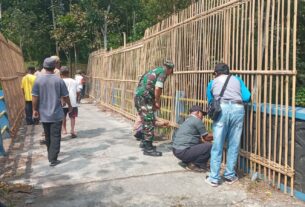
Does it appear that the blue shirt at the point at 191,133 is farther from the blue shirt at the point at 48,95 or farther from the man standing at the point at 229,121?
the blue shirt at the point at 48,95

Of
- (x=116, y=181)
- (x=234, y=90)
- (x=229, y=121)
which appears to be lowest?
(x=116, y=181)

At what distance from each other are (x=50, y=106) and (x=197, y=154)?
2.55m

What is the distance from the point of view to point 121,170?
618 centimetres

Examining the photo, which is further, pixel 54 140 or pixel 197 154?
pixel 54 140

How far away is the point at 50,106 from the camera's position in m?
6.52

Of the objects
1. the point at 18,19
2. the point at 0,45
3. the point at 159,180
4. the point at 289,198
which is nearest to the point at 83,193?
the point at 159,180

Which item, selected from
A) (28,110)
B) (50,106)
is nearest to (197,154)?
(50,106)

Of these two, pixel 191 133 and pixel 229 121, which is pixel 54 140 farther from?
pixel 229 121

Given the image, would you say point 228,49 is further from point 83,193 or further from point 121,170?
point 83,193

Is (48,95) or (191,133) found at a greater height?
(48,95)

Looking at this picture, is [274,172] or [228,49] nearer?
[274,172]

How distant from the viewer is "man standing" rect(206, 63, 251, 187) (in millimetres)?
5309

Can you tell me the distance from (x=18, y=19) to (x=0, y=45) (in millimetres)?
17352

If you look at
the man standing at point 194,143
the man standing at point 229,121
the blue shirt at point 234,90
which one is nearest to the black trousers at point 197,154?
the man standing at point 194,143
